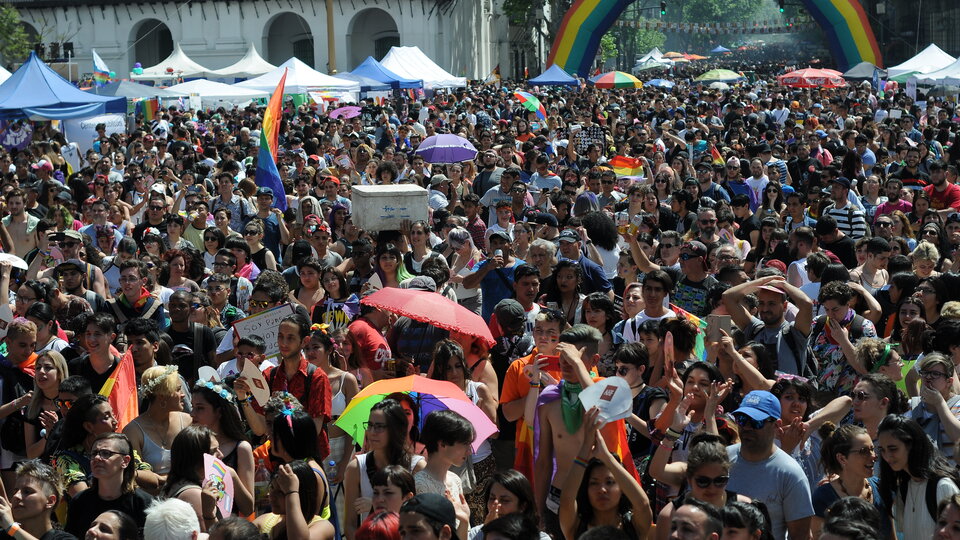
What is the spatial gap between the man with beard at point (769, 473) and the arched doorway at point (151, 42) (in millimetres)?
57454

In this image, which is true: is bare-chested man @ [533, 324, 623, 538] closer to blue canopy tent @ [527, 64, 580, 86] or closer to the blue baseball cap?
the blue baseball cap

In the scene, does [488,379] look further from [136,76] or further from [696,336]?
[136,76]

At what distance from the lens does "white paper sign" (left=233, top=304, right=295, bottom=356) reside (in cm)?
718

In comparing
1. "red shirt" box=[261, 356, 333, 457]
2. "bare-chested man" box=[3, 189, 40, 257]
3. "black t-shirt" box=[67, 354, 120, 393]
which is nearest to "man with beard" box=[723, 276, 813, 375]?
"red shirt" box=[261, 356, 333, 457]

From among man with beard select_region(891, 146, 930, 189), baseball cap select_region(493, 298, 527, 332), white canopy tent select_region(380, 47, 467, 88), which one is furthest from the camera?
white canopy tent select_region(380, 47, 467, 88)

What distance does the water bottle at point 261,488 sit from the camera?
5.61 metres

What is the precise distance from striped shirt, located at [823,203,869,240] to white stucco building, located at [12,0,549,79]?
156 feet

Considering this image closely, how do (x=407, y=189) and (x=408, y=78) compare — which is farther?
(x=408, y=78)

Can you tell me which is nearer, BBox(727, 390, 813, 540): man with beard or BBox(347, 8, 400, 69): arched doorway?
BBox(727, 390, 813, 540): man with beard

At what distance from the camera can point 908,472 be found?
5.09 metres

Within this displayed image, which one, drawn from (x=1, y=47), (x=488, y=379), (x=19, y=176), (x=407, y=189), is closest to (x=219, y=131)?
(x=19, y=176)

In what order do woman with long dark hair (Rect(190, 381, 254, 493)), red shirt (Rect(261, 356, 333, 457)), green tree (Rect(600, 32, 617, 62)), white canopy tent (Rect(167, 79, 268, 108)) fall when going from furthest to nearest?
green tree (Rect(600, 32, 617, 62)) < white canopy tent (Rect(167, 79, 268, 108)) < red shirt (Rect(261, 356, 333, 457)) < woman with long dark hair (Rect(190, 381, 254, 493))

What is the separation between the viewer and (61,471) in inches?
217

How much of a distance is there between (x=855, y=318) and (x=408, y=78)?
27.9 metres
